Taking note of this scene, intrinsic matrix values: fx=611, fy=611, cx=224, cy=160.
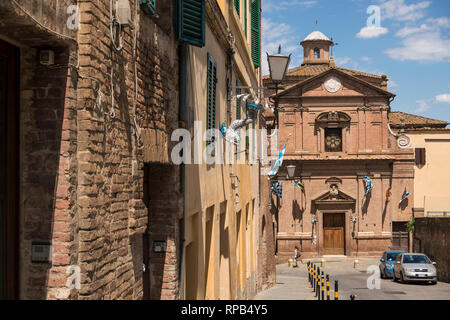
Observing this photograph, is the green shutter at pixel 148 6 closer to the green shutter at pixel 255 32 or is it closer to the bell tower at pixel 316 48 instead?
the green shutter at pixel 255 32

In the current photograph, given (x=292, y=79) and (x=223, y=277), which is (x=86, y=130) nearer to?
(x=223, y=277)

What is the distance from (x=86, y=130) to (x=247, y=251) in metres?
13.9

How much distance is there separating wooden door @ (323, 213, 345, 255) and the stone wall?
5.18 meters

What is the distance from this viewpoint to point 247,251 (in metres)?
18.2

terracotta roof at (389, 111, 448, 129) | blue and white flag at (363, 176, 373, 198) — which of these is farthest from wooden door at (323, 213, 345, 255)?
terracotta roof at (389, 111, 448, 129)

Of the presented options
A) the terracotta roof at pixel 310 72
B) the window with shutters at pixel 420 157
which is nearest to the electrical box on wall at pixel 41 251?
the window with shutters at pixel 420 157

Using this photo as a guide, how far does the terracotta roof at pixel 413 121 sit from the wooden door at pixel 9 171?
140 feet

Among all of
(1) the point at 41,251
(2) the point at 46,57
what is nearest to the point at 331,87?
(2) the point at 46,57

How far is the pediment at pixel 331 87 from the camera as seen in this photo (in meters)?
39.6

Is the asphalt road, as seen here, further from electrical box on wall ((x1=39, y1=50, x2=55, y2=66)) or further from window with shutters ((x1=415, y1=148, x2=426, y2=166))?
electrical box on wall ((x1=39, y1=50, x2=55, y2=66))

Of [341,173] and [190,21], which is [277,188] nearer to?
[341,173]

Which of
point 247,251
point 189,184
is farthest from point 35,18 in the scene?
point 247,251

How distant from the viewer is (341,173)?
39.1 m

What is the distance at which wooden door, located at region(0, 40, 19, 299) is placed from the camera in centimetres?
440
